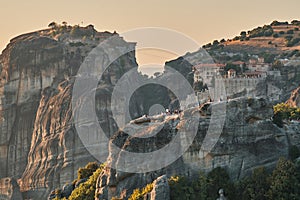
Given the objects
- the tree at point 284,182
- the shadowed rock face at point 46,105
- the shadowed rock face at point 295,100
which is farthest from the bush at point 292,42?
the tree at point 284,182

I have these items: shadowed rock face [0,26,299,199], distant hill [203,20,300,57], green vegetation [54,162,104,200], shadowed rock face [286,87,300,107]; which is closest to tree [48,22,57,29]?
shadowed rock face [0,26,299,199]

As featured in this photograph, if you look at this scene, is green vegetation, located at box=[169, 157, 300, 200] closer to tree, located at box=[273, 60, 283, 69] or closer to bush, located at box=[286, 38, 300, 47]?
tree, located at box=[273, 60, 283, 69]

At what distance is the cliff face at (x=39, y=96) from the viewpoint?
430 feet

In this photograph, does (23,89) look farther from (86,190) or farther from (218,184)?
(218,184)

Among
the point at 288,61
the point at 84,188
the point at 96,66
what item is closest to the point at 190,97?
the point at 96,66

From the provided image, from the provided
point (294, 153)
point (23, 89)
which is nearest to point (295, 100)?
point (23, 89)

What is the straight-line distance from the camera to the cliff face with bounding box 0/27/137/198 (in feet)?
430

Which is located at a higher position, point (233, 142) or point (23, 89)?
point (23, 89)

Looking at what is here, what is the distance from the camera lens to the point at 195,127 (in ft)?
196

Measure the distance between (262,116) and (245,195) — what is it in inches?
232

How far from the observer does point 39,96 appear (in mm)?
146250

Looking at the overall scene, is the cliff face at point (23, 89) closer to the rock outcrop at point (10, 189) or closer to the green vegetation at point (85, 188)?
the rock outcrop at point (10, 189)

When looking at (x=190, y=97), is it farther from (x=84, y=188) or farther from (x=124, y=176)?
(x=124, y=176)

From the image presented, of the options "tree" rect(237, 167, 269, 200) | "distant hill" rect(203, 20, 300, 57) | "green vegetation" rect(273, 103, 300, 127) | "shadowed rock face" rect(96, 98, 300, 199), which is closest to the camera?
"tree" rect(237, 167, 269, 200)
